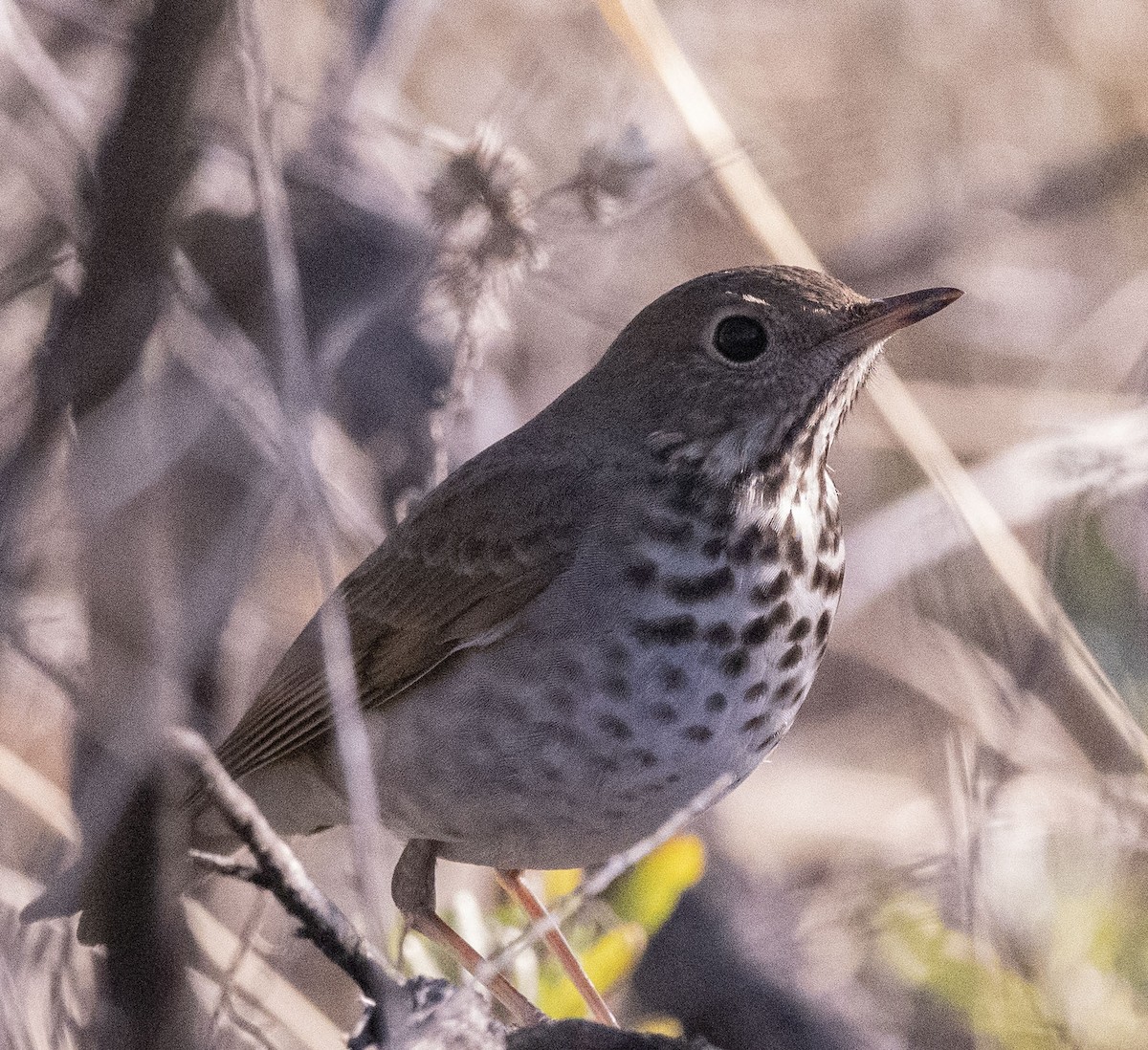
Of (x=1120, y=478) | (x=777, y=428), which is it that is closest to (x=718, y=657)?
(x=777, y=428)

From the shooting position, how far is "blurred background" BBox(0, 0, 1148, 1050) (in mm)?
2568

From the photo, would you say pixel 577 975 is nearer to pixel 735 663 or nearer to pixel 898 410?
pixel 735 663

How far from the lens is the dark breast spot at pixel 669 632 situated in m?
2.51

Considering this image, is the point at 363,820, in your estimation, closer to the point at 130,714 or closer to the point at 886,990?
the point at 130,714

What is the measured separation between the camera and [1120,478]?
3643mm

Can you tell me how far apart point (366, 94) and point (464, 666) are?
1851 mm

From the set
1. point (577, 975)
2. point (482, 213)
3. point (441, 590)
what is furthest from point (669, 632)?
point (482, 213)

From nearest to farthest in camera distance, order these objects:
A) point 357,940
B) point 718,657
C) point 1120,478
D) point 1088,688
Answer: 1. point 357,940
2. point 718,657
3. point 1088,688
4. point 1120,478

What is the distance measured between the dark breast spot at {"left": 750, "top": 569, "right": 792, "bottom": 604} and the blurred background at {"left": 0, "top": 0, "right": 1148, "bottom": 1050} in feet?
2.44

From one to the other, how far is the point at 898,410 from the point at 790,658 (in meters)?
1.14

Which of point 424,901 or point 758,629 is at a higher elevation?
point 758,629

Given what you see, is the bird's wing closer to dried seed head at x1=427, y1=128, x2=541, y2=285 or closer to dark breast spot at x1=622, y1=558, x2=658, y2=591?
dark breast spot at x1=622, y1=558, x2=658, y2=591

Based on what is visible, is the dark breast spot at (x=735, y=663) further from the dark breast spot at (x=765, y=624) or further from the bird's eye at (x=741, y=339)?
the bird's eye at (x=741, y=339)

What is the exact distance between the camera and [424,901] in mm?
3168
